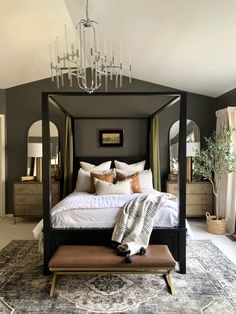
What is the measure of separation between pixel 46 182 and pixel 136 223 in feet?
3.69

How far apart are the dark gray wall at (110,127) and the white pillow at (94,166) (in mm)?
349

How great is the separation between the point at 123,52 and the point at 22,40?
1502mm

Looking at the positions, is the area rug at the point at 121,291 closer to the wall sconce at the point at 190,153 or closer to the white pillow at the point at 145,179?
the white pillow at the point at 145,179

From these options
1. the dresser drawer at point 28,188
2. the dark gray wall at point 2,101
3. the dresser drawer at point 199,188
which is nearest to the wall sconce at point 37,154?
the dresser drawer at point 28,188

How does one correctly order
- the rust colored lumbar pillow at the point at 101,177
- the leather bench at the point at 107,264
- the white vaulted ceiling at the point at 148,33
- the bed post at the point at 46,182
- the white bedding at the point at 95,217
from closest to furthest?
the leather bench at the point at 107,264, the white vaulted ceiling at the point at 148,33, the bed post at the point at 46,182, the white bedding at the point at 95,217, the rust colored lumbar pillow at the point at 101,177

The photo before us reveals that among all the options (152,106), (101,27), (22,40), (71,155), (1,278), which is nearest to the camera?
(1,278)

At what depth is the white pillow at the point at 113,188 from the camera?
4512 mm

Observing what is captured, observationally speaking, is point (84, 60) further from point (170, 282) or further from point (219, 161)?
point (170, 282)

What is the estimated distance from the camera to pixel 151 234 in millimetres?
3305

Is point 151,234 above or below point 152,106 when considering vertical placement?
below

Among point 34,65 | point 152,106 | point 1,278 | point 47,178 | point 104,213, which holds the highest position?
point 34,65

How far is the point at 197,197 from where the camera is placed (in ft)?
18.1

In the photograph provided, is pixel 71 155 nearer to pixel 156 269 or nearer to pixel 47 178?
pixel 47 178

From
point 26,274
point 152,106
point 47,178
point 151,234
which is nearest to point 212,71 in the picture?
point 152,106
